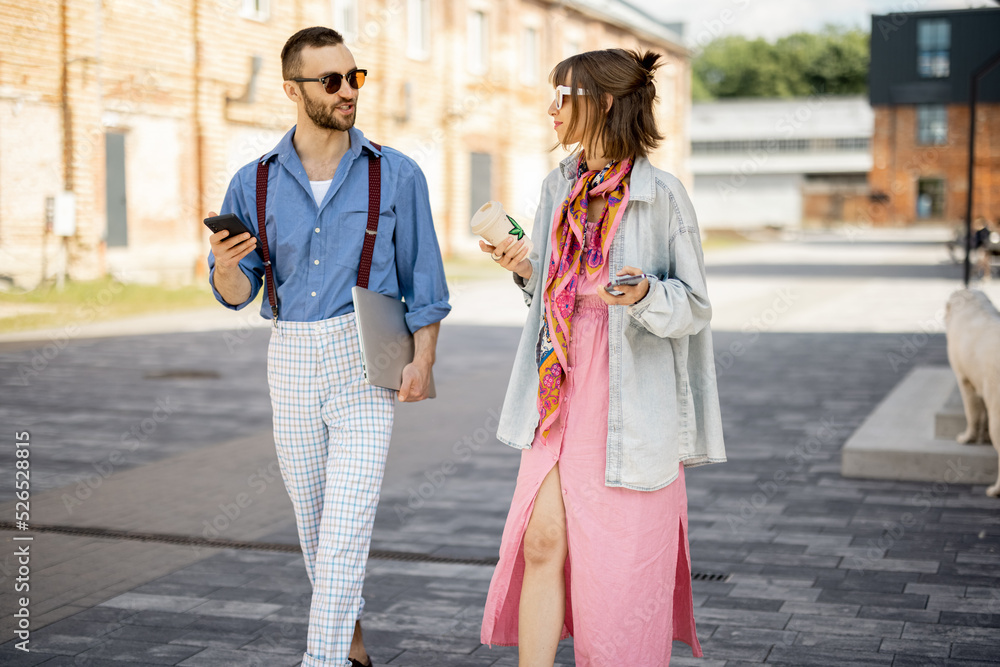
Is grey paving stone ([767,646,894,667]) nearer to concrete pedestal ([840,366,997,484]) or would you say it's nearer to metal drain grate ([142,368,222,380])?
concrete pedestal ([840,366,997,484])

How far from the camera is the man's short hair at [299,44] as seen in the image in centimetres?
337

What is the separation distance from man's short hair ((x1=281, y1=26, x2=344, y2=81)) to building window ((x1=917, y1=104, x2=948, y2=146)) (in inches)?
2393

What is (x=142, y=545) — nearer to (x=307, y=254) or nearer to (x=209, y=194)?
(x=307, y=254)

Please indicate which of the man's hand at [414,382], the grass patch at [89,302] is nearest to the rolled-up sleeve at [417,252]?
the man's hand at [414,382]

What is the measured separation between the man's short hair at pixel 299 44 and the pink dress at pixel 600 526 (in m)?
1.13

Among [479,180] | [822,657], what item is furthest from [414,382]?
[479,180]

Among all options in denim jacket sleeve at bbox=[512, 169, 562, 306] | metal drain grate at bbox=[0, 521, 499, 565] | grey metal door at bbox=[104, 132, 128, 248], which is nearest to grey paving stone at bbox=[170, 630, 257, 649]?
metal drain grate at bbox=[0, 521, 499, 565]

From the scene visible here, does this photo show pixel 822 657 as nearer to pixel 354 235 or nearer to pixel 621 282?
pixel 621 282

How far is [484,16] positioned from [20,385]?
23601mm

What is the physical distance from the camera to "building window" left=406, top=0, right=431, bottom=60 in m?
28.2

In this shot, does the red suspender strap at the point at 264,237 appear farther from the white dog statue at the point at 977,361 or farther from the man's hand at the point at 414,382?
the white dog statue at the point at 977,361

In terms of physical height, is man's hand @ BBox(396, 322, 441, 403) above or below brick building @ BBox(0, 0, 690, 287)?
below

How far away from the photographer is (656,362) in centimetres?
298

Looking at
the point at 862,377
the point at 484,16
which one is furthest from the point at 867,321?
the point at 484,16
